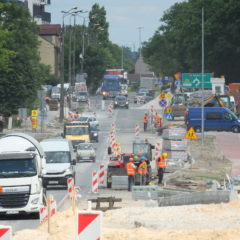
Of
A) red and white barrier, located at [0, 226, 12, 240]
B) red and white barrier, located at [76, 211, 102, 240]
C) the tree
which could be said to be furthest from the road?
red and white barrier, located at [76, 211, 102, 240]

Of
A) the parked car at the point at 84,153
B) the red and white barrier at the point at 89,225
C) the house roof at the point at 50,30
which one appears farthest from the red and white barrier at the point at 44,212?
the house roof at the point at 50,30

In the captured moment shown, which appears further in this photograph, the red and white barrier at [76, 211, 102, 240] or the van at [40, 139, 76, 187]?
the van at [40, 139, 76, 187]

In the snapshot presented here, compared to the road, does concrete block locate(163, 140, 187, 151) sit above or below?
above

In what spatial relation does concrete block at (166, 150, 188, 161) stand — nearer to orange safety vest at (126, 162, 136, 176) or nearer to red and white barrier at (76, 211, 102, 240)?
orange safety vest at (126, 162, 136, 176)

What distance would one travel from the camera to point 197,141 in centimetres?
7112

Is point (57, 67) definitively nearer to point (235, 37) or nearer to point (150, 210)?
point (235, 37)

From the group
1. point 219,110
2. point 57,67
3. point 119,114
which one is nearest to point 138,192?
point 219,110

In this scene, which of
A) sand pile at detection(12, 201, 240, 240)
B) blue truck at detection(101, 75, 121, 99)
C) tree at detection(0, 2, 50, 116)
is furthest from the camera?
blue truck at detection(101, 75, 121, 99)

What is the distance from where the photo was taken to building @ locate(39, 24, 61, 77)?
551 feet

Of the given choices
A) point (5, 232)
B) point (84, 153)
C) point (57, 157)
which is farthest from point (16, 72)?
point (5, 232)

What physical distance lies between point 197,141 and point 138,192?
32763mm

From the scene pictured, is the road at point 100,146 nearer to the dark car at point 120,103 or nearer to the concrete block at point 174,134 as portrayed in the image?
the dark car at point 120,103

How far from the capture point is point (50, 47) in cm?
16850

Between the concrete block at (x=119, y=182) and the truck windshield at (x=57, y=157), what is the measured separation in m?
2.18
